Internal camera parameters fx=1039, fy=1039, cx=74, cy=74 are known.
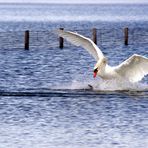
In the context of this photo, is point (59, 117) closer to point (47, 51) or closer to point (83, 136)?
point (83, 136)

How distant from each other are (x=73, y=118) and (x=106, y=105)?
2870 mm

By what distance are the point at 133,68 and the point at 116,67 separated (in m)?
0.57

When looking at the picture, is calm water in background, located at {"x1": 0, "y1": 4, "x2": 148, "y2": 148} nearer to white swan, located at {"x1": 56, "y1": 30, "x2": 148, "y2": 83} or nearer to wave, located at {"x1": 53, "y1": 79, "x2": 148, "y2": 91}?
wave, located at {"x1": 53, "y1": 79, "x2": 148, "y2": 91}

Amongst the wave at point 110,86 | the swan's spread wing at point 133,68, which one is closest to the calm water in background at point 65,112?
the wave at point 110,86

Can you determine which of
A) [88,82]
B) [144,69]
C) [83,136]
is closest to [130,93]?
[144,69]

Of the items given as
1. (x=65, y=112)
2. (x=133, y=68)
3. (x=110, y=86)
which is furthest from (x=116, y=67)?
(x=65, y=112)

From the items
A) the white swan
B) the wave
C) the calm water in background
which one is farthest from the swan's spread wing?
the calm water in background

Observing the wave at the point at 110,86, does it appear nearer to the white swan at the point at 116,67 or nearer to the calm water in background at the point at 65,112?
the calm water in background at the point at 65,112

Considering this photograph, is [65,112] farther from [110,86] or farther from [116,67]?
[110,86]

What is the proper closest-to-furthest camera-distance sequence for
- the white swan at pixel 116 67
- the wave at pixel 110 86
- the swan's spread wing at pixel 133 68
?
1. the white swan at pixel 116 67
2. the swan's spread wing at pixel 133 68
3. the wave at pixel 110 86

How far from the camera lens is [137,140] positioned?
80.1ft

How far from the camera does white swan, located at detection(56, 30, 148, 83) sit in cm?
3284

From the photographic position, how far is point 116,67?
33531 mm

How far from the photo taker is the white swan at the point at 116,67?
32.8 m
